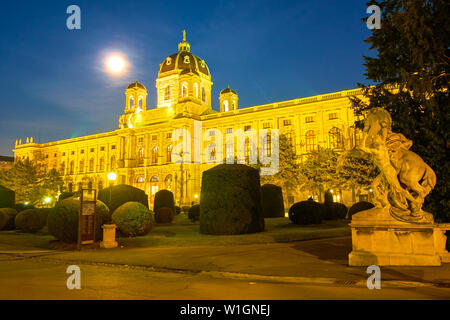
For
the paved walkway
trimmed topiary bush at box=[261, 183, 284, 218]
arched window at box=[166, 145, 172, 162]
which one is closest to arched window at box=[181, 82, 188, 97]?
arched window at box=[166, 145, 172, 162]

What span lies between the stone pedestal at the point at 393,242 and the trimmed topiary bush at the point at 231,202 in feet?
26.0

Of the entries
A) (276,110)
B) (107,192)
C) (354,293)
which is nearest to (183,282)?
(354,293)

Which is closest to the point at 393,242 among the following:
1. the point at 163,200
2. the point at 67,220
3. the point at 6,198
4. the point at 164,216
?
the point at 67,220

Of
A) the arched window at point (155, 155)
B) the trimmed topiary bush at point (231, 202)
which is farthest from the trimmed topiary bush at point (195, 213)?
the arched window at point (155, 155)

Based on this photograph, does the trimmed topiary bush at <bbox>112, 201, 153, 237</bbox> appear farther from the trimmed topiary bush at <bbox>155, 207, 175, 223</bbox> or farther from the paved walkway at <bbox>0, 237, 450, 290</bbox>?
the trimmed topiary bush at <bbox>155, 207, 175, 223</bbox>

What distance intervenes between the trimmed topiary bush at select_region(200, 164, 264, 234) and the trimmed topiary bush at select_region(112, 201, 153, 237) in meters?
2.66

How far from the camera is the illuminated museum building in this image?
47188 mm

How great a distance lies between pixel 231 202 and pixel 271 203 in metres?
11.2

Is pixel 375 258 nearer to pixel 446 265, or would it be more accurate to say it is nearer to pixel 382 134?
pixel 446 265

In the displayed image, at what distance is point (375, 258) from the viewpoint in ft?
23.5

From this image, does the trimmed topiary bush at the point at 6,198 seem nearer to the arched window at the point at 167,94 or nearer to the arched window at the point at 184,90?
the arched window at the point at 184,90

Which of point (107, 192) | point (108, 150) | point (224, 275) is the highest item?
point (108, 150)

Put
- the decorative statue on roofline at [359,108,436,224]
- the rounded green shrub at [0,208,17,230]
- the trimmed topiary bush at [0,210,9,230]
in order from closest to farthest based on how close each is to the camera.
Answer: the decorative statue on roofline at [359,108,436,224], the trimmed topiary bush at [0,210,9,230], the rounded green shrub at [0,208,17,230]
